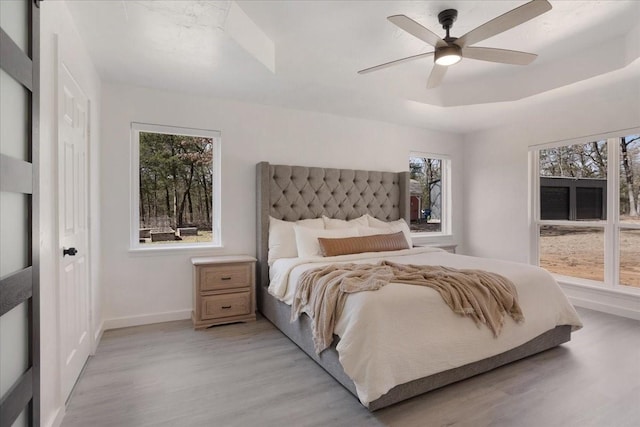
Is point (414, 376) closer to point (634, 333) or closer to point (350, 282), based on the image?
point (350, 282)

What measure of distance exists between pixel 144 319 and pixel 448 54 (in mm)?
3637

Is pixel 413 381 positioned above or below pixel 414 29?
below

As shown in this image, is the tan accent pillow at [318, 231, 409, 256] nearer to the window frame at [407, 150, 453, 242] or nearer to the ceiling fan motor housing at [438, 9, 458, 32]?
the window frame at [407, 150, 453, 242]

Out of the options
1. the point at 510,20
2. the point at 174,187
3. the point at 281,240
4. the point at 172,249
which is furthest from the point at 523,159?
the point at 172,249

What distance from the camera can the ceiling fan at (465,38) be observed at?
197cm

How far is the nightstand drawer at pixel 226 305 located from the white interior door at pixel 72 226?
967 millimetres

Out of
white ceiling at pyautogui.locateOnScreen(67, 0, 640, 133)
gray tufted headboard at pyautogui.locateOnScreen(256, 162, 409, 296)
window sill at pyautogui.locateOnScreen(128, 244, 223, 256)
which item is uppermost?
white ceiling at pyautogui.locateOnScreen(67, 0, 640, 133)

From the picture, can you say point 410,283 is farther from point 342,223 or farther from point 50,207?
point 50,207

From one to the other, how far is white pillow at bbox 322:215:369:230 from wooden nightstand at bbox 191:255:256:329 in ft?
3.29

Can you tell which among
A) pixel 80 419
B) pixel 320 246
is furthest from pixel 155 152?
pixel 80 419

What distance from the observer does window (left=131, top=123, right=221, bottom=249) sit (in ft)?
11.5

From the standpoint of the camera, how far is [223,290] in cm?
332

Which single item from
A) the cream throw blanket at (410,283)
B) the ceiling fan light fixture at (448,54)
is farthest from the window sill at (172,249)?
the ceiling fan light fixture at (448,54)

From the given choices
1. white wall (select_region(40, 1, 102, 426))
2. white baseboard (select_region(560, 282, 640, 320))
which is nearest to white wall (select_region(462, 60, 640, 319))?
white baseboard (select_region(560, 282, 640, 320))
